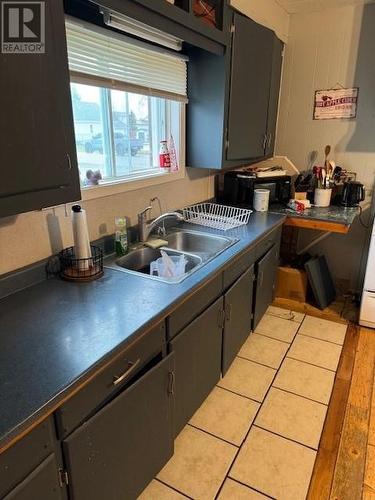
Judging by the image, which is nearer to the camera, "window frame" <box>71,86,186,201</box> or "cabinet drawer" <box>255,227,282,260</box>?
"window frame" <box>71,86,186,201</box>

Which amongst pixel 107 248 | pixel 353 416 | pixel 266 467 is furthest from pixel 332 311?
pixel 107 248

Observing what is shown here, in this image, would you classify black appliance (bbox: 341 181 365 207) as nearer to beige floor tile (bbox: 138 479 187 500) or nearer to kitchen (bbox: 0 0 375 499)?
kitchen (bbox: 0 0 375 499)

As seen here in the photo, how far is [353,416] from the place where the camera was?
189 cm

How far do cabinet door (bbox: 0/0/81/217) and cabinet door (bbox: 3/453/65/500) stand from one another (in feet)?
2.30

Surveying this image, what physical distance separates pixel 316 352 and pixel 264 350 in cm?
37

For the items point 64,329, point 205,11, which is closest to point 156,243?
point 64,329

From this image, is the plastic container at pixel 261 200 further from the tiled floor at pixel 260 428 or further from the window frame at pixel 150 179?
the tiled floor at pixel 260 428

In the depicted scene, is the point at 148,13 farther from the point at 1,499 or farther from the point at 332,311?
the point at 332,311

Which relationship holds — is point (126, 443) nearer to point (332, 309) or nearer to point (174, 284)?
point (174, 284)

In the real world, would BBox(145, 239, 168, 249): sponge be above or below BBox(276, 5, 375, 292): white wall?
below


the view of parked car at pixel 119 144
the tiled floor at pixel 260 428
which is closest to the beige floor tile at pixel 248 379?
the tiled floor at pixel 260 428

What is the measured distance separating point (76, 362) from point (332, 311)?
2.53 metres

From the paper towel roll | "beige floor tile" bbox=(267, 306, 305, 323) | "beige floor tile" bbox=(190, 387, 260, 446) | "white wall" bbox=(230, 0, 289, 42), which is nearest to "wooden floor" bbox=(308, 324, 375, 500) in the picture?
"beige floor tile" bbox=(190, 387, 260, 446)

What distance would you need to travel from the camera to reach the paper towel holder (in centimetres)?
150
